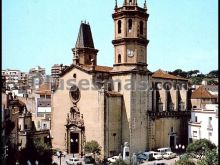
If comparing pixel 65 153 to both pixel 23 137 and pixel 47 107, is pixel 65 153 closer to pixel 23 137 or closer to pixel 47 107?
pixel 23 137

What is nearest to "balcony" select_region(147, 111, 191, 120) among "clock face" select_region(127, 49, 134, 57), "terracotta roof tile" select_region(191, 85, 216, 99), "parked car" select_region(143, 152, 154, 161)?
"terracotta roof tile" select_region(191, 85, 216, 99)

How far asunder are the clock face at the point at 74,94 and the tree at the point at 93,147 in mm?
5688

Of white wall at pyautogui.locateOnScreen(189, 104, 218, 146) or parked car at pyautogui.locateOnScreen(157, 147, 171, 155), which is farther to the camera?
white wall at pyautogui.locateOnScreen(189, 104, 218, 146)

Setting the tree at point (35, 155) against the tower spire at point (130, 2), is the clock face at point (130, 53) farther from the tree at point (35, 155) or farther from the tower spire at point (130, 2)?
the tree at point (35, 155)

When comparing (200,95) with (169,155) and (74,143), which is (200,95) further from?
(74,143)

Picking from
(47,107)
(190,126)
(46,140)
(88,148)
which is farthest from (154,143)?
(47,107)

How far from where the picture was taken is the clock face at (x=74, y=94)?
135ft

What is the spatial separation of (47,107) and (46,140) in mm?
15596

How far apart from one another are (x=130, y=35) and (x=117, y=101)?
7163 millimetres

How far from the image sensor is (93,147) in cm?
3728

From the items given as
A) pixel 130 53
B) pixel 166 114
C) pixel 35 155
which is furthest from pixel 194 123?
pixel 35 155

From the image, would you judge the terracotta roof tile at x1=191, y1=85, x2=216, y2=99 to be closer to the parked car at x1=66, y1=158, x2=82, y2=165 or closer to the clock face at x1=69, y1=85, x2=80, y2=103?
the clock face at x1=69, y1=85, x2=80, y2=103

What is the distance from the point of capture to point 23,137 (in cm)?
4072

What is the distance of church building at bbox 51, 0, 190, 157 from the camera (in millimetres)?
38812
